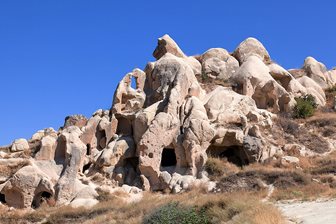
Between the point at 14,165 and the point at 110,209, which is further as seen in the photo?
the point at 14,165

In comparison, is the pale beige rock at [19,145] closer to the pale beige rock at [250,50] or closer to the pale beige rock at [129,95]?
the pale beige rock at [129,95]

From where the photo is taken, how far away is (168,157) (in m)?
25.8

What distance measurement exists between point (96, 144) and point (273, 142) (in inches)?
379

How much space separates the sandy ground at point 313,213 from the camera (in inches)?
410

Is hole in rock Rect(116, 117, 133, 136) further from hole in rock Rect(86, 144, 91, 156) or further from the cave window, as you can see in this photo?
the cave window

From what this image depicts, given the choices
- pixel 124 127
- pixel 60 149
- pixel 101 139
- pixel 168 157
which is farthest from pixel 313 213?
pixel 101 139

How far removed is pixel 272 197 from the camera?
18031mm

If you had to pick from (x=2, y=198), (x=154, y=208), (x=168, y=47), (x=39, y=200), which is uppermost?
(x=168, y=47)

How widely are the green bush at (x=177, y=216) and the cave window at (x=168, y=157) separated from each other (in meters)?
12.2

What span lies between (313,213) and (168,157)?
14.5m

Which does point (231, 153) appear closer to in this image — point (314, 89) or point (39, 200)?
point (39, 200)

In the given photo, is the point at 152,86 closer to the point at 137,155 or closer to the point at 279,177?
the point at 137,155

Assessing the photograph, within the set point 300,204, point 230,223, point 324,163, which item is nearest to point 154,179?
point 324,163

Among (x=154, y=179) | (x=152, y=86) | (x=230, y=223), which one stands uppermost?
(x=152, y=86)
